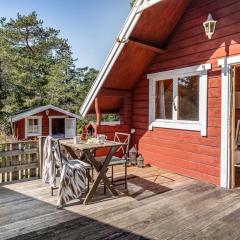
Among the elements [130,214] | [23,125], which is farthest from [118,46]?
[23,125]

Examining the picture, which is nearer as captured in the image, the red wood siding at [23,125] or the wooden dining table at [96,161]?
the wooden dining table at [96,161]

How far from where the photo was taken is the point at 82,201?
11.9ft

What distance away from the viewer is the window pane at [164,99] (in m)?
5.35

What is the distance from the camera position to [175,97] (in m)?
5.19

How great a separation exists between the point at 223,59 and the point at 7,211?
390cm

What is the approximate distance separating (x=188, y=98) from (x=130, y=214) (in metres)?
2.66

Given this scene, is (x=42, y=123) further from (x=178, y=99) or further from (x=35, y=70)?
(x=178, y=99)

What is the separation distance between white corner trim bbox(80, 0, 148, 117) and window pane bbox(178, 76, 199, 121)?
135 cm

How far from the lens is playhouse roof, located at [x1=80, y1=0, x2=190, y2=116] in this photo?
4551 millimetres

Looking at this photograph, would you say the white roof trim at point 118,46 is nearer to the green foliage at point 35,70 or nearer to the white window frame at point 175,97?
the white window frame at point 175,97

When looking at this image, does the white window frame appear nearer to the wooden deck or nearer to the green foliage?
the wooden deck

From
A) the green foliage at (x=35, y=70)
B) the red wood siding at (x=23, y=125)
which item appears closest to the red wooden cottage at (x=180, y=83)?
the red wood siding at (x=23, y=125)

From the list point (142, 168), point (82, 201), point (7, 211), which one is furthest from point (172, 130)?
point (7, 211)

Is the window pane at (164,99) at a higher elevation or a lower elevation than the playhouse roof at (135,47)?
lower
